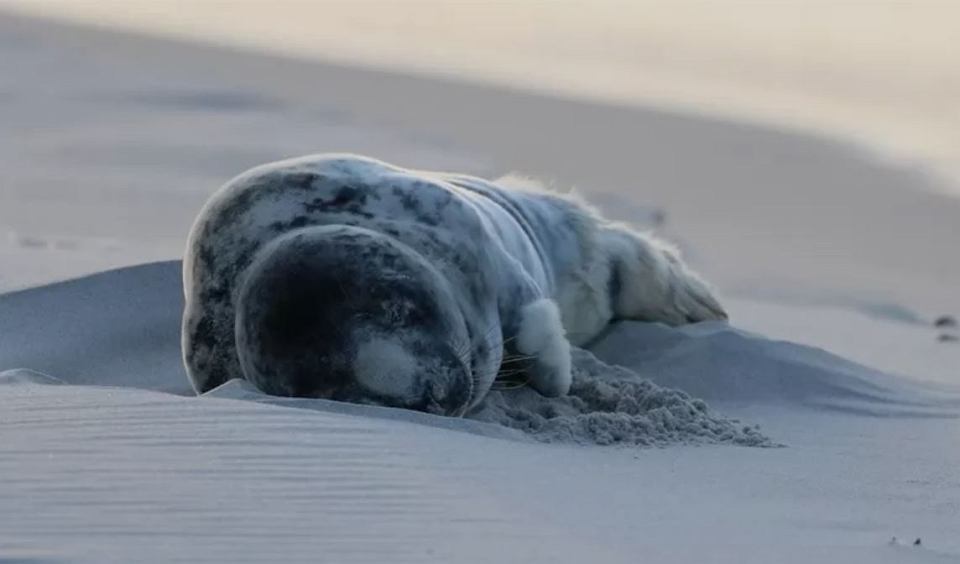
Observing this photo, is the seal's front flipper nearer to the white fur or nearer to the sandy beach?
the sandy beach

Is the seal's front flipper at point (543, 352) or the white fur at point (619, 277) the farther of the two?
the white fur at point (619, 277)

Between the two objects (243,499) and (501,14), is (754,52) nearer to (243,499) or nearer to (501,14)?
(501,14)

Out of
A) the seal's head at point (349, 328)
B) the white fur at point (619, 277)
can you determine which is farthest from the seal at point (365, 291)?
the white fur at point (619, 277)

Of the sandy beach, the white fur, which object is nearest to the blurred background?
the sandy beach

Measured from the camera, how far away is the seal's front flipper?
168 inches

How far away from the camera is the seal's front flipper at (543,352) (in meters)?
4.28

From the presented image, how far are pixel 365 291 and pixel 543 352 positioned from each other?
0.62 meters

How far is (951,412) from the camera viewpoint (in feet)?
15.5

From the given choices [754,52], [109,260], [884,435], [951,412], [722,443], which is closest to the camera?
[722,443]

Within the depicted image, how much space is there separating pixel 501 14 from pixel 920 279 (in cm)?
951

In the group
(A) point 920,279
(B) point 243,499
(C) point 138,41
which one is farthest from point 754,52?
(B) point 243,499

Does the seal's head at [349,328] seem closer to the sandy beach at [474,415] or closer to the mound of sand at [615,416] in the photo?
the sandy beach at [474,415]

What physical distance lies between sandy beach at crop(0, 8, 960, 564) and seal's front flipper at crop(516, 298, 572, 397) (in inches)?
3.2

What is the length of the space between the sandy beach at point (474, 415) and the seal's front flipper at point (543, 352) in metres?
0.08
